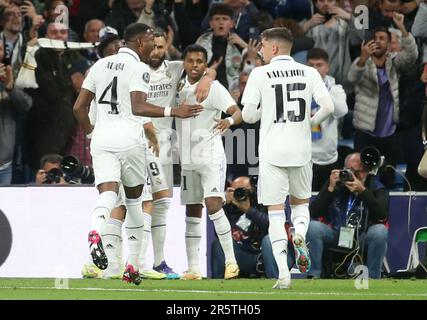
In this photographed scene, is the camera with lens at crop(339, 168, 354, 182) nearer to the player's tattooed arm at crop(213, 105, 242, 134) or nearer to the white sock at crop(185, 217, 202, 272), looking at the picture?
the player's tattooed arm at crop(213, 105, 242, 134)

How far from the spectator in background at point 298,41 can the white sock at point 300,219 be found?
5.03 metres

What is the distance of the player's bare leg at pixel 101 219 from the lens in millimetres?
11500

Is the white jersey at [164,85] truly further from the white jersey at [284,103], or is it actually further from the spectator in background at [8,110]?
the spectator in background at [8,110]

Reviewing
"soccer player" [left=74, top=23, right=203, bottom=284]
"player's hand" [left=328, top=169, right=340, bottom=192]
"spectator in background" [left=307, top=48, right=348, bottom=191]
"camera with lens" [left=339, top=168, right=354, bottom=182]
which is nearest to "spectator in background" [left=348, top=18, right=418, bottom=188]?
"spectator in background" [left=307, top=48, right=348, bottom=191]

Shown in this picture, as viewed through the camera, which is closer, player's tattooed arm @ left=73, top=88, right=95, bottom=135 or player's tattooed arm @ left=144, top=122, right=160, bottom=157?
player's tattooed arm @ left=73, top=88, right=95, bottom=135

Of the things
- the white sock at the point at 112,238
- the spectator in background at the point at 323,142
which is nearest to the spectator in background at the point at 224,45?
the spectator in background at the point at 323,142

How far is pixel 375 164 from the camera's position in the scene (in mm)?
14703

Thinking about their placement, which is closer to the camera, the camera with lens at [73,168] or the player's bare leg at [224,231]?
the player's bare leg at [224,231]

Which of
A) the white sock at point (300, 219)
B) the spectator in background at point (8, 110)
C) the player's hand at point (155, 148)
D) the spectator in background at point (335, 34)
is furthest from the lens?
the spectator in background at point (335, 34)

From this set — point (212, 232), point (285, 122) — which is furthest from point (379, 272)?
point (285, 122)

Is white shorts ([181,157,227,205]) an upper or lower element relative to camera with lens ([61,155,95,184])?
lower

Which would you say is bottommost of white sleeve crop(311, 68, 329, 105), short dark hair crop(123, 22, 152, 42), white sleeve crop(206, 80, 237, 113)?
white sleeve crop(311, 68, 329, 105)

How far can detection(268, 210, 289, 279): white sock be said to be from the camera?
40.1ft

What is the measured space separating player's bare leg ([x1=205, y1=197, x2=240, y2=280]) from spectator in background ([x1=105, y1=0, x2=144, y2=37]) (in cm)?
420
